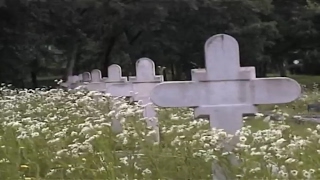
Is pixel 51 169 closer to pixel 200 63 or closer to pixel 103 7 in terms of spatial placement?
pixel 103 7

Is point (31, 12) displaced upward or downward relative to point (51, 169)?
upward

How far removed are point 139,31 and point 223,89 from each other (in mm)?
25228

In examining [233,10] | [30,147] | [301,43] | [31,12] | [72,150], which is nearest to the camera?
[72,150]

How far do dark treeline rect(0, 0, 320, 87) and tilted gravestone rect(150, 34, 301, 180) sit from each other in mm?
17055

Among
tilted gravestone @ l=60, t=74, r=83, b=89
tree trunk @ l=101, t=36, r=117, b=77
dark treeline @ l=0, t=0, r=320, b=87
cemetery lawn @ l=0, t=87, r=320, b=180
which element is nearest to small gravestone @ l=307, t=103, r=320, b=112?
tilted gravestone @ l=60, t=74, r=83, b=89

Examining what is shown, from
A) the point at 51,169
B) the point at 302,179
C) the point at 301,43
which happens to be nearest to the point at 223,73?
the point at 302,179

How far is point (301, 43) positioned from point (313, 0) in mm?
Result: 5185

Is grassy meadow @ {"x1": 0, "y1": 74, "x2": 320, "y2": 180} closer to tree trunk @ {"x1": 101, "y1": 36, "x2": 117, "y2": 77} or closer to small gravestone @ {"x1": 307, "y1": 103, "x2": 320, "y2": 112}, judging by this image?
small gravestone @ {"x1": 307, "y1": 103, "x2": 320, "y2": 112}

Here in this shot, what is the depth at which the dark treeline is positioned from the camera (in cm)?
2309

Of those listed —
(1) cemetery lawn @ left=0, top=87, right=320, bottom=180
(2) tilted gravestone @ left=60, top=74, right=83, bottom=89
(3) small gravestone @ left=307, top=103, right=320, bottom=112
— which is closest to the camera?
(1) cemetery lawn @ left=0, top=87, right=320, bottom=180

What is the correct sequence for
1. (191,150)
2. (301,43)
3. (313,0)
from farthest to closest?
(301,43)
(313,0)
(191,150)

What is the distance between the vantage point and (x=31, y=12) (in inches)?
883

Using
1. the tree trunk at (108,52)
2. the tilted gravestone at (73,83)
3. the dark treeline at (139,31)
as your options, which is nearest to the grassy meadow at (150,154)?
the tilted gravestone at (73,83)

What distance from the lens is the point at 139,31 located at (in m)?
29.5
